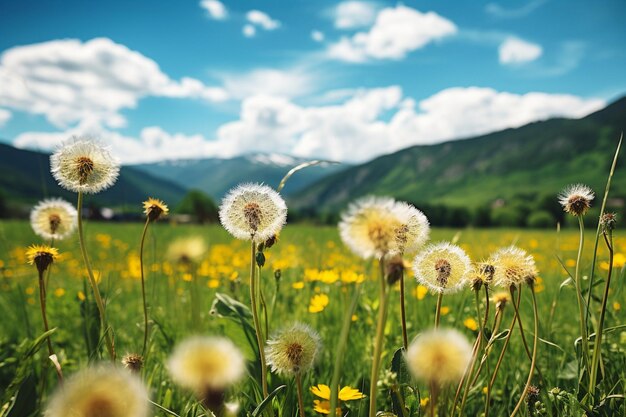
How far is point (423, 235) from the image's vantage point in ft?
4.86

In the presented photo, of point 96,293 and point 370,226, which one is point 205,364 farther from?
point 96,293

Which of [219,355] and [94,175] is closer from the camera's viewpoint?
[219,355]

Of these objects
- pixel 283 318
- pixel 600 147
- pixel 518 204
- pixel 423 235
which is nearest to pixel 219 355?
pixel 423 235

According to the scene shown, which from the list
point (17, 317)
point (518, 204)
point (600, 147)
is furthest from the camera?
point (600, 147)

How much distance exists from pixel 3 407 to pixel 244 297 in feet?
5.91

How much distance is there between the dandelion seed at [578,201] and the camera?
1.65m

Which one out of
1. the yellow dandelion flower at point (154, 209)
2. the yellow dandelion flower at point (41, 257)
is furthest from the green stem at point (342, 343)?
the yellow dandelion flower at point (41, 257)

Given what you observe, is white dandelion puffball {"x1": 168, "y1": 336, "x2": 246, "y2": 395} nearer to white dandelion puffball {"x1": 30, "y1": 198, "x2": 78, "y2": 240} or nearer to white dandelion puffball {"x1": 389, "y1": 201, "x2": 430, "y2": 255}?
white dandelion puffball {"x1": 389, "y1": 201, "x2": 430, "y2": 255}

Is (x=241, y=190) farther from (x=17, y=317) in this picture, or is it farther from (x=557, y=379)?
(x=17, y=317)

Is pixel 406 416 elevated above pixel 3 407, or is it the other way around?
pixel 406 416

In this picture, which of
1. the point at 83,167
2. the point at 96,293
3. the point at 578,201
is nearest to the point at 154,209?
the point at 83,167

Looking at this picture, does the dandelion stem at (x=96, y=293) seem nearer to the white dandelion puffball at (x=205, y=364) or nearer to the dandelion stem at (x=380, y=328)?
the white dandelion puffball at (x=205, y=364)

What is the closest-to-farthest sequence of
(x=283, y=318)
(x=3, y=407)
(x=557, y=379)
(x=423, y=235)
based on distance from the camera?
(x=423, y=235) → (x=3, y=407) → (x=557, y=379) → (x=283, y=318)

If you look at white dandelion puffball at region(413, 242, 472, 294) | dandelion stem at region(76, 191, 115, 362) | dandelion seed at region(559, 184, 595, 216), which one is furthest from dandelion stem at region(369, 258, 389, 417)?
dandelion seed at region(559, 184, 595, 216)
